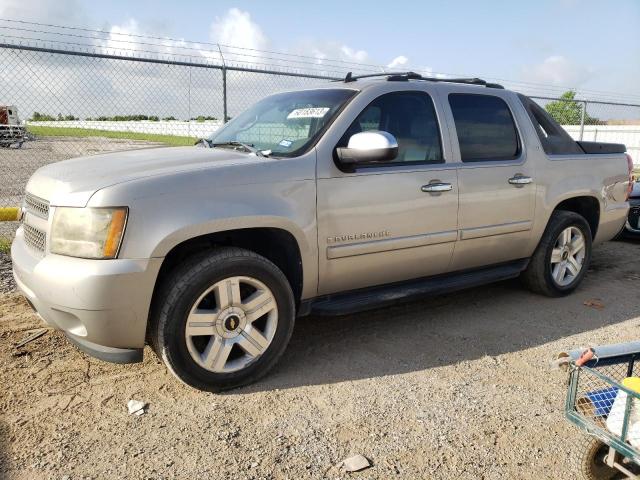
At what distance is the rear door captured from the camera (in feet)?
13.2

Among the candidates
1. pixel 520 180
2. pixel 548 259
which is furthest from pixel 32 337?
pixel 548 259

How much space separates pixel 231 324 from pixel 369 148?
1306 millimetres

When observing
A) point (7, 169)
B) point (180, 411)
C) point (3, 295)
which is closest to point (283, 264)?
point (180, 411)

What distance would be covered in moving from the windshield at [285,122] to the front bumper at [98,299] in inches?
46.8

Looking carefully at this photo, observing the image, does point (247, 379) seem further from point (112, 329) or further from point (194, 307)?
point (112, 329)

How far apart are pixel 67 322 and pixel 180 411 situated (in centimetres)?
75

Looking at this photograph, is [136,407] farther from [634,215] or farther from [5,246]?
[634,215]

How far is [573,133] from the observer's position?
18750 mm

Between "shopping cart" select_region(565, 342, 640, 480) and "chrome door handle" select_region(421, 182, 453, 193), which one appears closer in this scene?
"shopping cart" select_region(565, 342, 640, 480)

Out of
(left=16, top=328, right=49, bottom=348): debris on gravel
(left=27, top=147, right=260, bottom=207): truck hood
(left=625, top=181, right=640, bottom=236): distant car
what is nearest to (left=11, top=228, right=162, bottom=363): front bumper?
(left=27, top=147, right=260, bottom=207): truck hood

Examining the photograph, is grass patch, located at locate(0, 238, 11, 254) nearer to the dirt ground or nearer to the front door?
the dirt ground

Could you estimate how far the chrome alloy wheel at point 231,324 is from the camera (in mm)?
2971

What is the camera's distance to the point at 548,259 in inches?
186

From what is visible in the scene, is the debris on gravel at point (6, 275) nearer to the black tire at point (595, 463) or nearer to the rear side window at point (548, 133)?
the black tire at point (595, 463)
